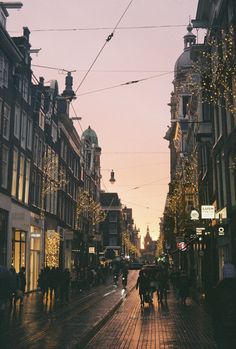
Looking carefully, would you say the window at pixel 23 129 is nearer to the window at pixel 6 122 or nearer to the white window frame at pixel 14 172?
the white window frame at pixel 14 172

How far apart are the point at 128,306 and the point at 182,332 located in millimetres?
9947

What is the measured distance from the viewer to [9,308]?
21375mm

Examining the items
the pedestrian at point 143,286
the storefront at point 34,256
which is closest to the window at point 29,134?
the storefront at point 34,256

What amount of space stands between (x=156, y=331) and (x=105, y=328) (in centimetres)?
178

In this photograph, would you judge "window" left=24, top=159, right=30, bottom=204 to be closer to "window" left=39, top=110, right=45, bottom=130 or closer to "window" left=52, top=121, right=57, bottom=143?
"window" left=39, top=110, right=45, bottom=130

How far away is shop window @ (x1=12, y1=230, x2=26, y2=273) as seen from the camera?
31.5 metres

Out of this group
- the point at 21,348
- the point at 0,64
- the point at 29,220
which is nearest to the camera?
the point at 21,348

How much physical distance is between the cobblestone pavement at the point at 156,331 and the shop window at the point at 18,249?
39.9ft

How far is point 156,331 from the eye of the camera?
14.7 m

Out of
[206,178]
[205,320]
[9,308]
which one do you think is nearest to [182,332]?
[205,320]

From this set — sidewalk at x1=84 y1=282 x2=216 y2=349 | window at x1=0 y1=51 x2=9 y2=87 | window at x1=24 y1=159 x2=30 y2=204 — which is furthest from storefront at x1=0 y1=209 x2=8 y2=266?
sidewalk at x1=84 y1=282 x2=216 y2=349

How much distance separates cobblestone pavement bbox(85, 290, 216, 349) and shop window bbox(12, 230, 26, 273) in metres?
12.1

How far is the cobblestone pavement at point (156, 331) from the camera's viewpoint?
1220cm

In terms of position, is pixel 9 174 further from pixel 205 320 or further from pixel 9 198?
pixel 205 320
